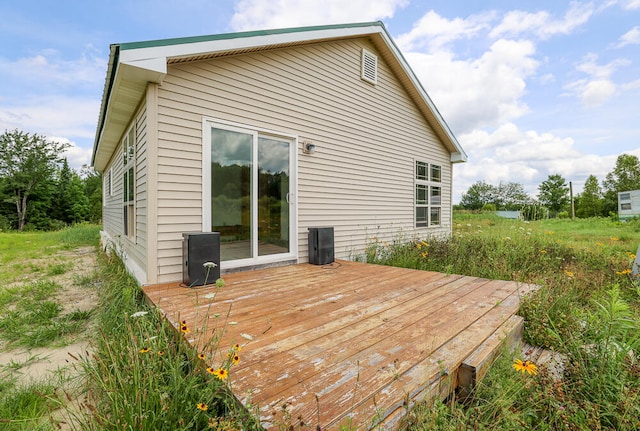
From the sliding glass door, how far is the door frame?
0.05 feet

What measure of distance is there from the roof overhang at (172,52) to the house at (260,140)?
1 centimetres

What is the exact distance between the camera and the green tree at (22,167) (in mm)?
17859

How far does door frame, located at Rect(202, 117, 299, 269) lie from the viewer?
12.1 feet

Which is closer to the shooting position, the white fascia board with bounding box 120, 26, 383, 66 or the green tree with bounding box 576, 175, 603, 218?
the white fascia board with bounding box 120, 26, 383, 66

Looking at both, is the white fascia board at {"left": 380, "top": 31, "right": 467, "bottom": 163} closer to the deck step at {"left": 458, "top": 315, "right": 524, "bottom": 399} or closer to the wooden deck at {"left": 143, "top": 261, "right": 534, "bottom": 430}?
the wooden deck at {"left": 143, "top": 261, "right": 534, "bottom": 430}

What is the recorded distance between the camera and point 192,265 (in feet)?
10.5

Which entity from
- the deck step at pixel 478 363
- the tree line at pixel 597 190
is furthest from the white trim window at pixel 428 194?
the tree line at pixel 597 190

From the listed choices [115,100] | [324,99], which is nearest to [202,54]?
[115,100]

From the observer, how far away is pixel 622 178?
30656mm

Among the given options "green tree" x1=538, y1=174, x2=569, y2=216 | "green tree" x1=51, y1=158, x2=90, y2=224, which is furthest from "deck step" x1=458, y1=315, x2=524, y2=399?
"green tree" x1=538, y1=174, x2=569, y2=216

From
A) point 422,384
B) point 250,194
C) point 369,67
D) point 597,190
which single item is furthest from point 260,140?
point 597,190

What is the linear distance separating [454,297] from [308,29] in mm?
4519

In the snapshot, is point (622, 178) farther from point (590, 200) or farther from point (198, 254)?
point (198, 254)

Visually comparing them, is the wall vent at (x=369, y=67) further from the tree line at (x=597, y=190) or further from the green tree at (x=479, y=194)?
the green tree at (x=479, y=194)
